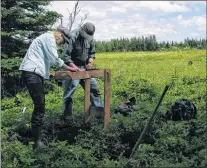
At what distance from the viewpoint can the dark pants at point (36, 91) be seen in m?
6.80

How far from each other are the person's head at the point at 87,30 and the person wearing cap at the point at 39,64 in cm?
139

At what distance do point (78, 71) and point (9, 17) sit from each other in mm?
6966

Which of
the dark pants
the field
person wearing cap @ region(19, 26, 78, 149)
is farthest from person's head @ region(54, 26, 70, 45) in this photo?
the field

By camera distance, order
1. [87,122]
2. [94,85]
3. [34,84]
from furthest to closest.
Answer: [94,85] < [87,122] < [34,84]

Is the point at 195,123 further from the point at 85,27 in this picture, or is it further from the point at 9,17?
the point at 9,17

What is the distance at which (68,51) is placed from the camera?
27.6ft

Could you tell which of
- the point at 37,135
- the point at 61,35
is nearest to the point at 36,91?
the point at 37,135

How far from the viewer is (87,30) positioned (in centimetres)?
841

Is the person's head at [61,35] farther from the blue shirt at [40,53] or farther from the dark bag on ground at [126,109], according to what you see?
the dark bag on ground at [126,109]

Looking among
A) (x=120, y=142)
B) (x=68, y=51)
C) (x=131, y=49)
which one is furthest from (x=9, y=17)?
(x=131, y=49)

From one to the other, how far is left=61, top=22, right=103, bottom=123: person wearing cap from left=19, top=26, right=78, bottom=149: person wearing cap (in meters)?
1.38

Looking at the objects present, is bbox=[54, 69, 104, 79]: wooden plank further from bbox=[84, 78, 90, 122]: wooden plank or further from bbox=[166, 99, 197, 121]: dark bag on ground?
bbox=[166, 99, 197, 121]: dark bag on ground

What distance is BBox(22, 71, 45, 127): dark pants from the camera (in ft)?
22.3

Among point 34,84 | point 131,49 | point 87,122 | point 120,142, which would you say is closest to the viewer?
point 34,84
